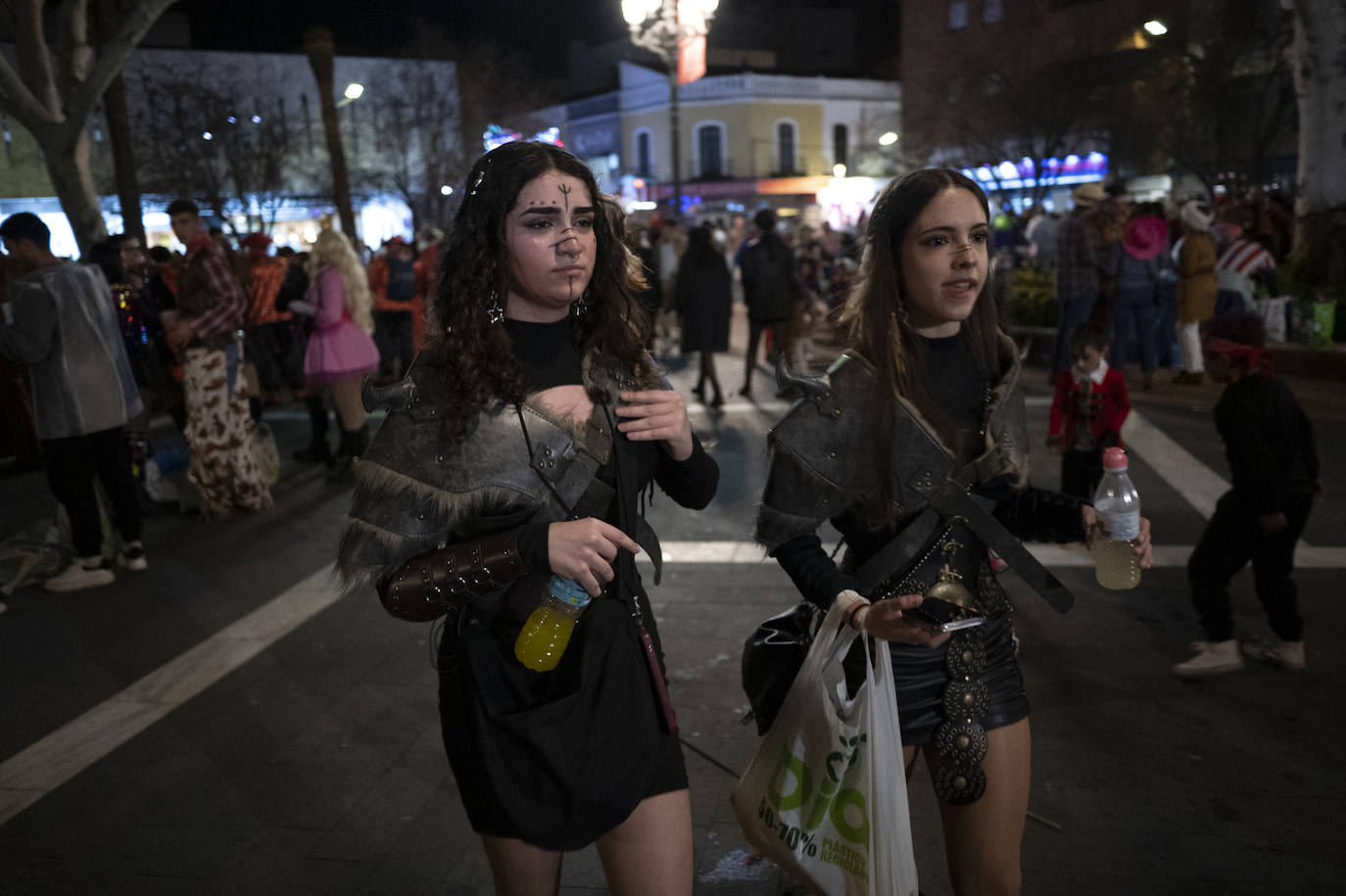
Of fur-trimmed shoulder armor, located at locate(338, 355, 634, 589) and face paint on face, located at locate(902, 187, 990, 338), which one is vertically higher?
face paint on face, located at locate(902, 187, 990, 338)

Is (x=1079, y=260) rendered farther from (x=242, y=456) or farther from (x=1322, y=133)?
(x=242, y=456)

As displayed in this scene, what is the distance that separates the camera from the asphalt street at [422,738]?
3.31 metres

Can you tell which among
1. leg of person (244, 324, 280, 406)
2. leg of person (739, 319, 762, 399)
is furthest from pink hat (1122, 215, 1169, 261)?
leg of person (244, 324, 280, 406)

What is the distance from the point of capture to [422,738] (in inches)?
167

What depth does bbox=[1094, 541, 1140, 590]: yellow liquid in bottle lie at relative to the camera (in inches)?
94.7

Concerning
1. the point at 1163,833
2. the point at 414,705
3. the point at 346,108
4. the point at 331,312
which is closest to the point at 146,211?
the point at 346,108

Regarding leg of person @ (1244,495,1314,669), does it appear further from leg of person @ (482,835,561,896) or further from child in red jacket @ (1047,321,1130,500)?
leg of person @ (482,835,561,896)

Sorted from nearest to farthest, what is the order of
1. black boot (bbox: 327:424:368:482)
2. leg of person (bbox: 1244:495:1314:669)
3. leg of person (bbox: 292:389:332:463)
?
leg of person (bbox: 1244:495:1314:669), black boot (bbox: 327:424:368:482), leg of person (bbox: 292:389:332:463)

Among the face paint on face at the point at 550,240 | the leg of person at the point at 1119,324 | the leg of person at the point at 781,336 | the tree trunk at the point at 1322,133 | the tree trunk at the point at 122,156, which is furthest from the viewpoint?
the tree trunk at the point at 122,156

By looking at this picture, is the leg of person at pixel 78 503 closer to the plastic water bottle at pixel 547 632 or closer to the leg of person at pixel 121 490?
the leg of person at pixel 121 490

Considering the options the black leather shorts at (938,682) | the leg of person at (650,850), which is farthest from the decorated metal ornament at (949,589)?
the leg of person at (650,850)

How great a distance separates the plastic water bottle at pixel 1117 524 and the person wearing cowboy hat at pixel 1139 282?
361 inches

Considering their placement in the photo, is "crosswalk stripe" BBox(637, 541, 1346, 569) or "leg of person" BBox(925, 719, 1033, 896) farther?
"crosswalk stripe" BBox(637, 541, 1346, 569)

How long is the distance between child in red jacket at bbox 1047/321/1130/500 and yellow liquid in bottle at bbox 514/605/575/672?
4232 millimetres
